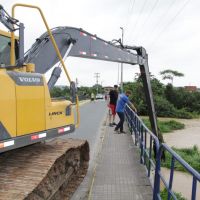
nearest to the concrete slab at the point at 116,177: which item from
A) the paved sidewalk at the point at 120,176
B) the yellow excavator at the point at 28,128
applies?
the paved sidewalk at the point at 120,176

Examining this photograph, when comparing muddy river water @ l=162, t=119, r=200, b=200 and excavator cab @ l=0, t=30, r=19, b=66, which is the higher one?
excavator cab @ l=0, t=30, r=19, b=66

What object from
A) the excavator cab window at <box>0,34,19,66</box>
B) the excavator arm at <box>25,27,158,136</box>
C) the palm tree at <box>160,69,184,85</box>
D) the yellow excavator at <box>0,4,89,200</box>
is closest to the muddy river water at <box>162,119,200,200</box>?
the excavator arm at <box>25,27,158,136</box>

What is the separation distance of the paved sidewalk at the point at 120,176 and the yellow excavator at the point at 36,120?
1.57ft

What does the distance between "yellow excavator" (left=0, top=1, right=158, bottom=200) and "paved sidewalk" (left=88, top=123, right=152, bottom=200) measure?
1.57 ft

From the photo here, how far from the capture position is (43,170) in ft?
18.4

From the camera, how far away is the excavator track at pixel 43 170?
4.98m

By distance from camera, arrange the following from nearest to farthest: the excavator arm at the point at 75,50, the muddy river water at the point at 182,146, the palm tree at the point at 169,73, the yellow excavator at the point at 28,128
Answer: the yellow excavator at the point at 28,128 → the excavator arm at the point at 75,50 → the muddy river water at the point at 182,146 → the palm tree at the point at 169,73

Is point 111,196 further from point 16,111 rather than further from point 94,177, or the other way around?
point 16,111

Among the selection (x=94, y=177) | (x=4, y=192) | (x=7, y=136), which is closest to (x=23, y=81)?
(x=7, y=136)

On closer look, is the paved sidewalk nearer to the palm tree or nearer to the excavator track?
the excavator track

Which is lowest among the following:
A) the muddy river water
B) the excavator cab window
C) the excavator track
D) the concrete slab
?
the muddy river water

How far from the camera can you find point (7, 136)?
203 inches

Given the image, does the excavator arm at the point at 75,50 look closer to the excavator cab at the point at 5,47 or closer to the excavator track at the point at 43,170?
the excavator cab at the point at 5,47

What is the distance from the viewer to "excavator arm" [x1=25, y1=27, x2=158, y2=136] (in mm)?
7016
